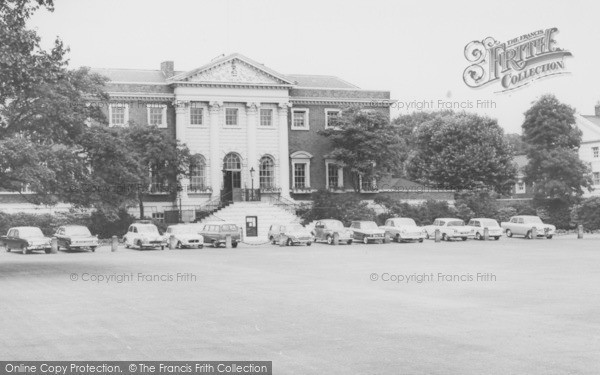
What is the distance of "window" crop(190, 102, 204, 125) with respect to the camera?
2354 inches

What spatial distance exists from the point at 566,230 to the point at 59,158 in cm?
4379

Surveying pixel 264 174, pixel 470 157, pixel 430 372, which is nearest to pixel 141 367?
pixel 430 372

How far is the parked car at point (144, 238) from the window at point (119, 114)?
1531 cm

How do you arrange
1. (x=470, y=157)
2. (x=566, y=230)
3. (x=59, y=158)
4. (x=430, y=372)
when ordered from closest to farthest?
(x=430, y=372)
(x=59, y=158)
(x=566, y=230)
(x=470, y=157)

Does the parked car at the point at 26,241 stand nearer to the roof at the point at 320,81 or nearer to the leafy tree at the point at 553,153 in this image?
the roof at the point at 320,81

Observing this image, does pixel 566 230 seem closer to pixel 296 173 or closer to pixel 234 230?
pixel 296 173

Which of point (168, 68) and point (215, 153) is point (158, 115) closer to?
point (215, 153)

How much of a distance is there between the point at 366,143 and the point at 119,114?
18273mm

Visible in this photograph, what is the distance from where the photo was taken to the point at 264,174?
61750mm

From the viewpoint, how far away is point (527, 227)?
51344 mm

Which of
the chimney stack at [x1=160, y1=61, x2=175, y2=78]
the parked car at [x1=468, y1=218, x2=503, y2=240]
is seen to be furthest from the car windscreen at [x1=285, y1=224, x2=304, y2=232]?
the chimney stack at [x1=160, y1=61, x2=175, y2=78]

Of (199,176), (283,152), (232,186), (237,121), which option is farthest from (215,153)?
(283,152)

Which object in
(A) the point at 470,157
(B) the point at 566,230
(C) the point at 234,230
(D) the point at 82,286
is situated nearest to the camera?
(D) the point at 82,286

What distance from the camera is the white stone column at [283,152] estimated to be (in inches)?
2411
